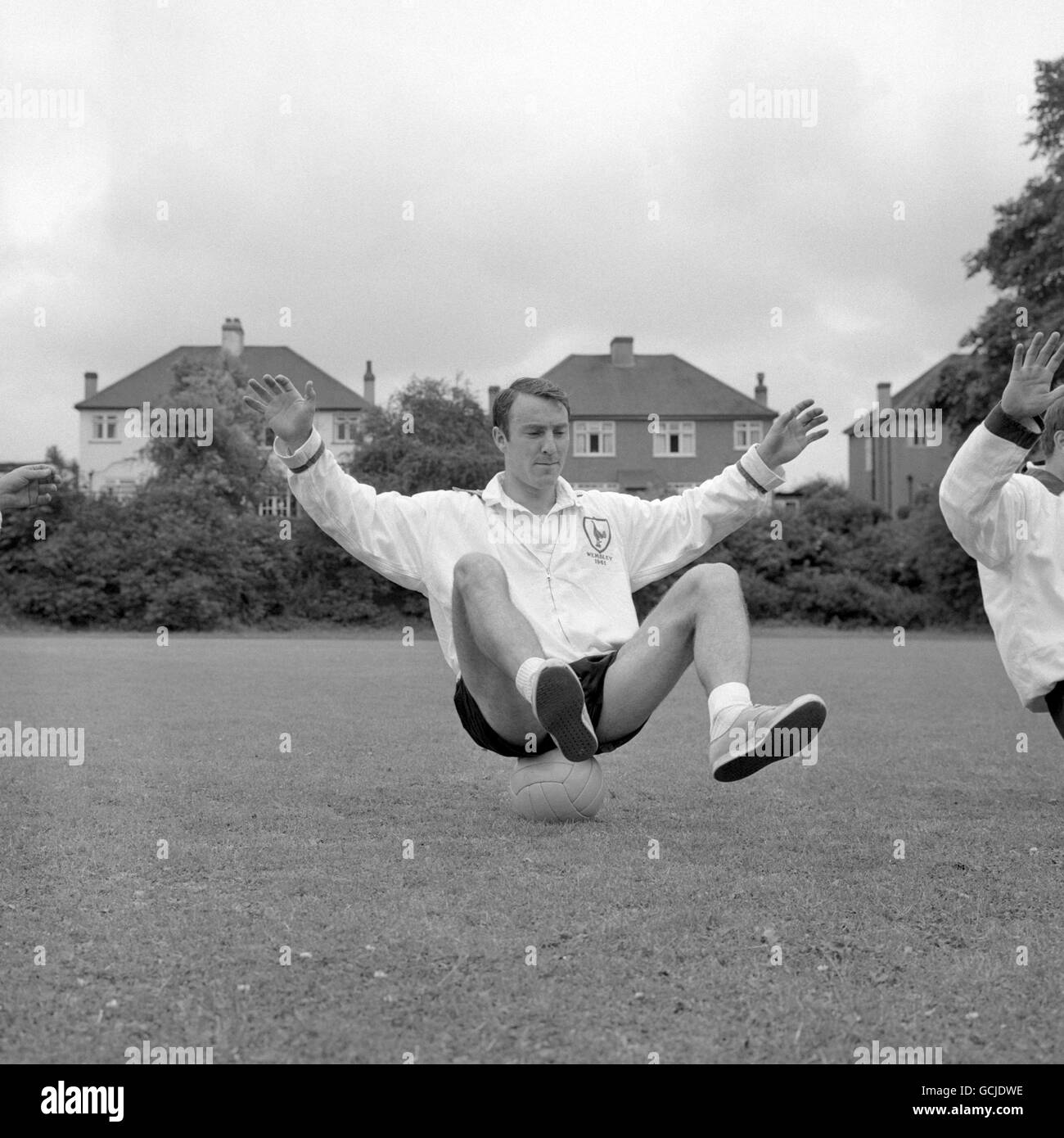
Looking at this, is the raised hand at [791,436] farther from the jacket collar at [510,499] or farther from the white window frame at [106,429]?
the white window frame at [106,429]

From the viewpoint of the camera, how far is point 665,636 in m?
5.58

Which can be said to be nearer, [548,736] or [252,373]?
[548,736]

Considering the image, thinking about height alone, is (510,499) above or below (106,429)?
below

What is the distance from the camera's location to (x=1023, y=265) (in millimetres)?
36500

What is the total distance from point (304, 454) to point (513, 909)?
8.13 ft

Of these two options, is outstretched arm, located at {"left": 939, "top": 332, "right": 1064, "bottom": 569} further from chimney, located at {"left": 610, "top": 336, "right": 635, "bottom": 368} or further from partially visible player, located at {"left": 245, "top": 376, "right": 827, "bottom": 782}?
chimney, located at {"left": 610, "top": 336, "right": 635, "bottom": 368}

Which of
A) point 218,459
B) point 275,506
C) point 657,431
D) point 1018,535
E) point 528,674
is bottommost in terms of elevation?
point 528,674

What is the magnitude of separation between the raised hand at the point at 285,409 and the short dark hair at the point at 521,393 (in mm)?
907

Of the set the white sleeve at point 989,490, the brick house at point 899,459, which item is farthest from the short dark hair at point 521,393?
the brick house at point 899,459

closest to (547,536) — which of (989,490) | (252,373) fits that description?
(989,490)

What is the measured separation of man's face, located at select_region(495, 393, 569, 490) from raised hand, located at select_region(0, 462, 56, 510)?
7.05 ft

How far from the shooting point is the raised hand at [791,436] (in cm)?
609

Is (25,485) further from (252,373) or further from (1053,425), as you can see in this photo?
(252,373)
